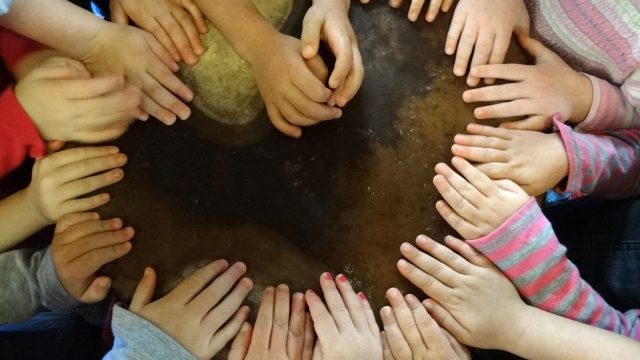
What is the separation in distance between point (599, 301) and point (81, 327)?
36.1 inches

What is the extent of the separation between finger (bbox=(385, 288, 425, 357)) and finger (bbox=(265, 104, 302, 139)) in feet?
0.93

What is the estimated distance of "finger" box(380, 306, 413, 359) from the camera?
79 cm

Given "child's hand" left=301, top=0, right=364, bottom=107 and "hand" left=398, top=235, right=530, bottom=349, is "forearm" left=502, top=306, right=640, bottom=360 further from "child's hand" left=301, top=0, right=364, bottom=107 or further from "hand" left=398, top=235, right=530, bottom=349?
"child's hand" left=301, top=0, right=364, bottom=107

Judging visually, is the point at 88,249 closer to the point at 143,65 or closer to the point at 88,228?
the point at 88,228

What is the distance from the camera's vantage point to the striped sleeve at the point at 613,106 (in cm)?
91

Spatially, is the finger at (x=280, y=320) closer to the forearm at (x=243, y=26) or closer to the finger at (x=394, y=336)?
the finger at (x=394, y=336)

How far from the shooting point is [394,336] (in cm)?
79

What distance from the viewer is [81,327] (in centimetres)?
102

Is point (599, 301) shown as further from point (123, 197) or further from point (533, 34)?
point (123, 197)

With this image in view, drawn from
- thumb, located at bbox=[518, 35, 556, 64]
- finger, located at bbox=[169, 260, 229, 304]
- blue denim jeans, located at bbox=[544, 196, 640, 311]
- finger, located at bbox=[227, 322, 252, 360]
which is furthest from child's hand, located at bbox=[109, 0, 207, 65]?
blue denim jeans, located at bbox=[544, 196, 640, 311]

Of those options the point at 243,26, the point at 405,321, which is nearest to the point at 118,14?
the point at 243,26

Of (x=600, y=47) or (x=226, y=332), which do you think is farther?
(x=600, y=47)

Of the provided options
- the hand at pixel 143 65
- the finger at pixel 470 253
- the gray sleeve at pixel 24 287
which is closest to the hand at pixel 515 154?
the finger at pixel 470 253

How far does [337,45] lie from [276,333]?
0.44 meters
